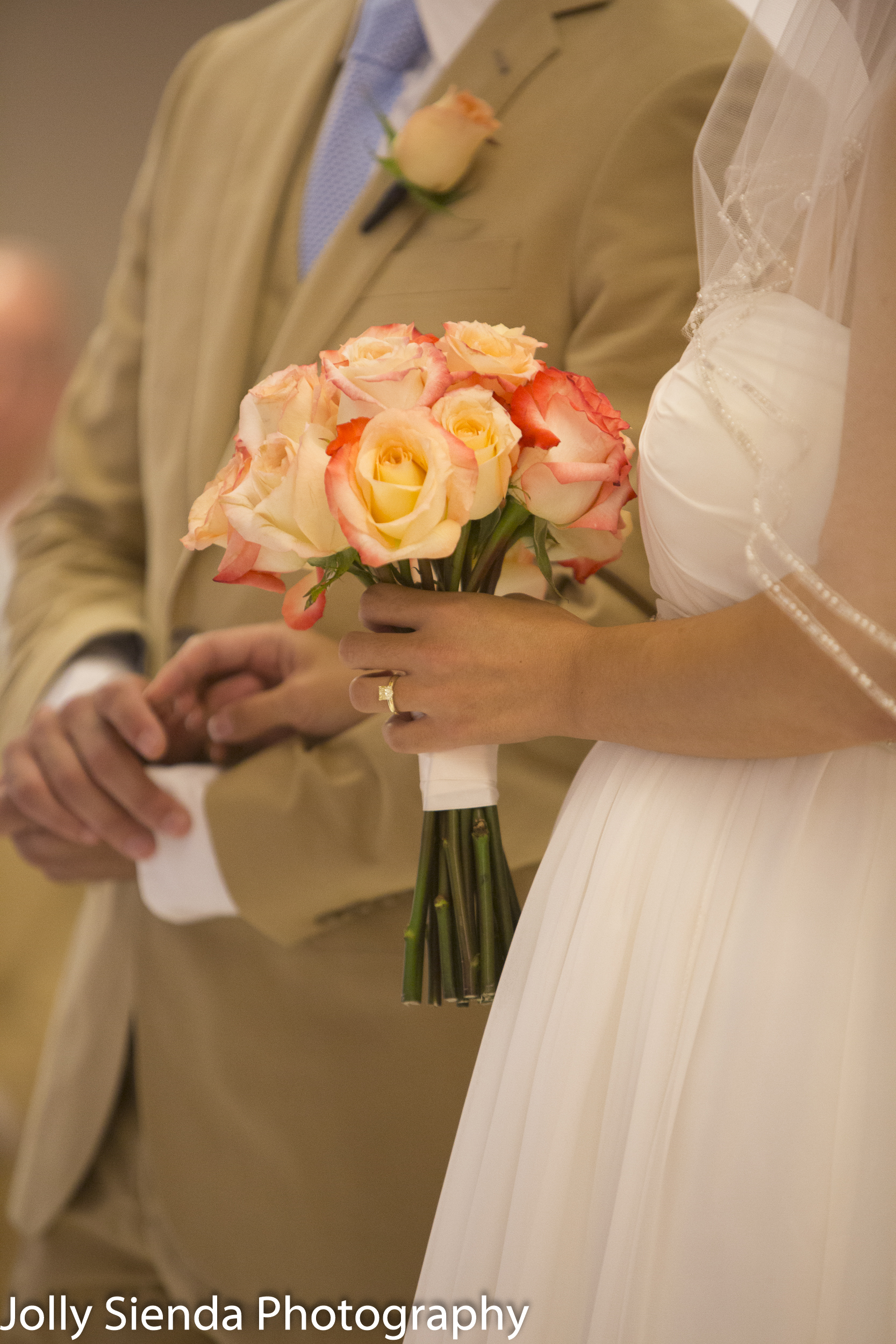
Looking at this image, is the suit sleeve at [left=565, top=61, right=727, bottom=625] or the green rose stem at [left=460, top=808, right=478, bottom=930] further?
the suit sleeve at [left=565, top=61, right=727, bottom=625]

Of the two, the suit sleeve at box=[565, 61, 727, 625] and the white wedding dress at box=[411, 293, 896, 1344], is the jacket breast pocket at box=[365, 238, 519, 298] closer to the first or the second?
the suit sleeve at box=[565, 61, 727, 625]

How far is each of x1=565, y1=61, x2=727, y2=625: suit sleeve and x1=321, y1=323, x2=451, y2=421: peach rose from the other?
32 cm

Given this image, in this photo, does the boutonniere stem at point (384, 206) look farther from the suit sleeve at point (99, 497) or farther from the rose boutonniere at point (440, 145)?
the suit sleeve at point (99, 497)

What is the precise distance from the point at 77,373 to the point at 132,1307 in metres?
1.09

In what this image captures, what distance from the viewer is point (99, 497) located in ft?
4.51

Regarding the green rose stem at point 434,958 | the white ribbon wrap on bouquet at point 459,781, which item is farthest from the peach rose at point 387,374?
the green rose stem at point 434,958

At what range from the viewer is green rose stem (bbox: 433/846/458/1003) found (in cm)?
75

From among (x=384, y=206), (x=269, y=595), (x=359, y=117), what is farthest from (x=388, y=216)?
(x=269, y=595)

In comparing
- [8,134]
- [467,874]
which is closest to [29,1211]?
[467,874]

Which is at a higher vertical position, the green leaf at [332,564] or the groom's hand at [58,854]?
the green leaf at [332,564]

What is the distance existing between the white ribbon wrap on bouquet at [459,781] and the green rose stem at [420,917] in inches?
0.6

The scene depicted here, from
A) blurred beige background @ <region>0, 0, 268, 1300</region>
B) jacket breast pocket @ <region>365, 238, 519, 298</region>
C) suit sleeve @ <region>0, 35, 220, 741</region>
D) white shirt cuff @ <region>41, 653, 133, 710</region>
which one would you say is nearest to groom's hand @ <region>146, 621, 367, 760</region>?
white shirt cuff @ <region>41, 653, 133, 710</region>

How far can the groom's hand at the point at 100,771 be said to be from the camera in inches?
42.4

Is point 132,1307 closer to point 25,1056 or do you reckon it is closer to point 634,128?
point 25,1056
